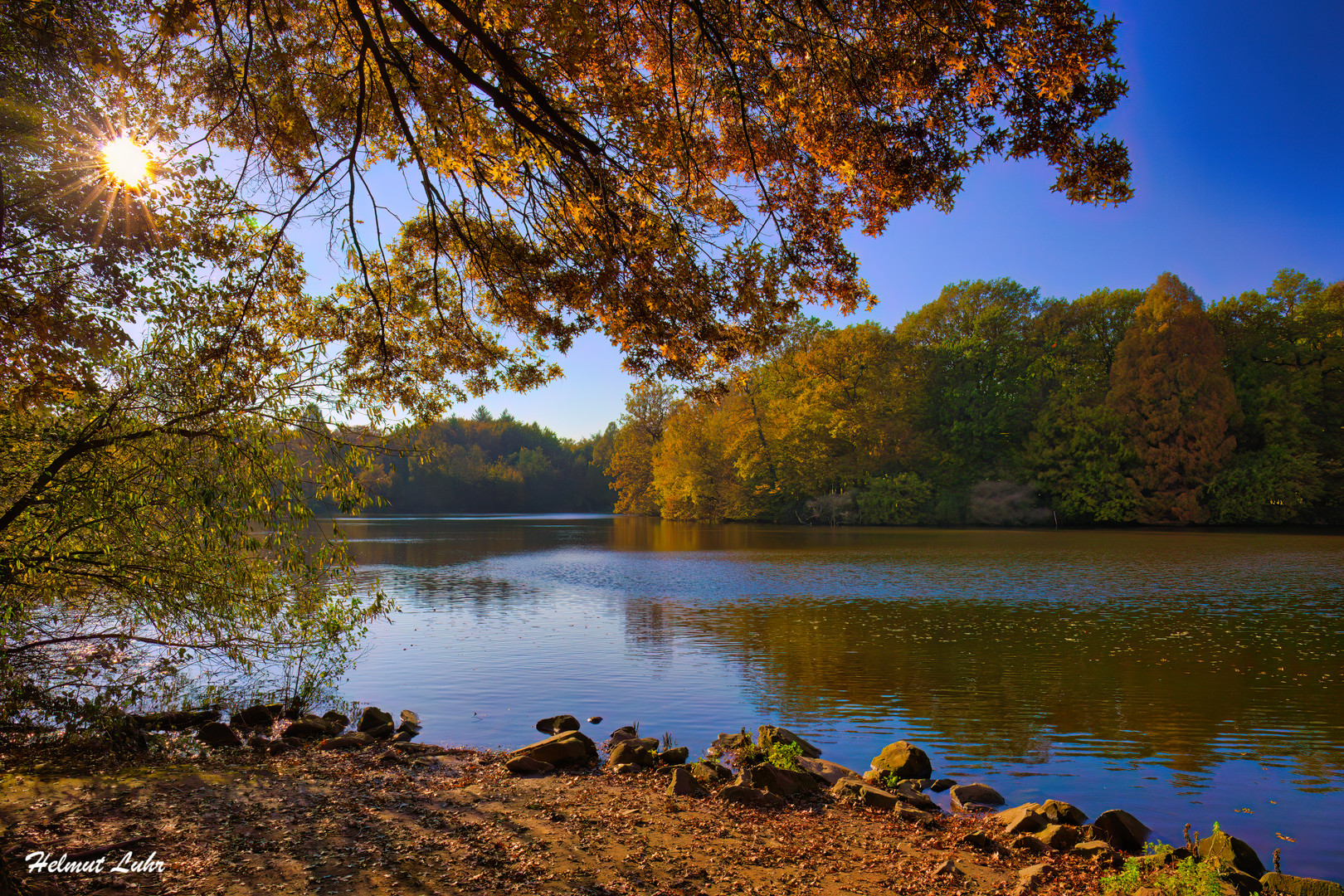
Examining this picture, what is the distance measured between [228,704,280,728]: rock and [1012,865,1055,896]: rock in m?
8.67

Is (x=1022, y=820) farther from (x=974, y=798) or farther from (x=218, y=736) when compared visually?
(x=218, y=736)

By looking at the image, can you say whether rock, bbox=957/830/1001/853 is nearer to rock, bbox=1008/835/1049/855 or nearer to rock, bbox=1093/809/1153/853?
rock, bbox=1008/835/1049/855

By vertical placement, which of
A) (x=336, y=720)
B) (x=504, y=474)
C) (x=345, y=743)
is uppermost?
(x=504, y=474)

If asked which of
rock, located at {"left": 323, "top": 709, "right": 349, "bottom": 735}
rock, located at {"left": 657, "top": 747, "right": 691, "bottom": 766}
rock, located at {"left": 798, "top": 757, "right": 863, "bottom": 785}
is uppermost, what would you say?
rock, located at {"left": 798, "top": 757, "right": 863, "bottom": 785}

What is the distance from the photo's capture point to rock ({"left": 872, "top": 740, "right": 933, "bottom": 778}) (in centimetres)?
721

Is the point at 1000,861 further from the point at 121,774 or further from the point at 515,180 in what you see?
the point at 515,180

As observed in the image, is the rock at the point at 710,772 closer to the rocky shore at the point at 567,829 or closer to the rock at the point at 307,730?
the rocky shore at the point at 567,829

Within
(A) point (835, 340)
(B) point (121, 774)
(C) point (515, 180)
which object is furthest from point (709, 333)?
(A) point (835, 340)

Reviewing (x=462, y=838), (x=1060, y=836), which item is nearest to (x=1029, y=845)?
(x=1060, y=836)

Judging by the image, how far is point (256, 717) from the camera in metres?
9.16

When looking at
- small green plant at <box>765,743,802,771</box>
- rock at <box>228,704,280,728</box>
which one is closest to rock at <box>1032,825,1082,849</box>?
small green plant at <box>765,743,802,771</box>

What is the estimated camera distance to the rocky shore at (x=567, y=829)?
4.48m
